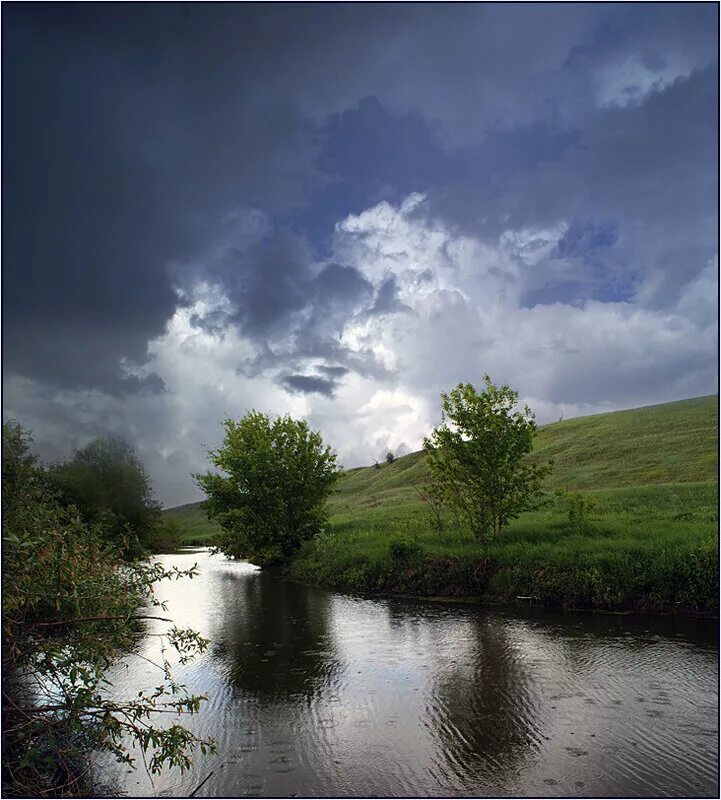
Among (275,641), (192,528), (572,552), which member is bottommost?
(192,528)

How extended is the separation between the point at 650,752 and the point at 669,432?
56221mm

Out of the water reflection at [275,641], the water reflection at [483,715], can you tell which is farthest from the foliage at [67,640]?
the water reflection at [275,641]

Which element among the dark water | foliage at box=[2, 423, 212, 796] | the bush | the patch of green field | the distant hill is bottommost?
the patch of green field

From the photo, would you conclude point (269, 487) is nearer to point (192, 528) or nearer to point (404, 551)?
point (404, 551)

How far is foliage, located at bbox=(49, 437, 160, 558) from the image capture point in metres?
39.3

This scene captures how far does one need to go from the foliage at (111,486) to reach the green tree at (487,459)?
23147 mm

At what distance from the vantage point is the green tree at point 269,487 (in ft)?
123

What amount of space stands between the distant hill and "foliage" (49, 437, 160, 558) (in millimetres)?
4892

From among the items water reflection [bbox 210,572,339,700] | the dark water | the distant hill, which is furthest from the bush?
the distant hill

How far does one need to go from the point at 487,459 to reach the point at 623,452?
35921 mm

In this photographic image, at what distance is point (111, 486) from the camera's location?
43656mm

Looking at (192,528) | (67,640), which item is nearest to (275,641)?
(67,640)

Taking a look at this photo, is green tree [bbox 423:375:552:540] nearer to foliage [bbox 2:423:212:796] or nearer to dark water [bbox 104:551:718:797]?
dark water [bbox 104:551:718:797]

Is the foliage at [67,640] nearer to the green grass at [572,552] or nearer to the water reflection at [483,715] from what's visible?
the water reflection at [483,715]
